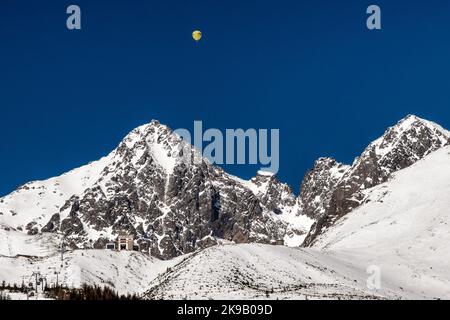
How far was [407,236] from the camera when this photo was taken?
536 ft

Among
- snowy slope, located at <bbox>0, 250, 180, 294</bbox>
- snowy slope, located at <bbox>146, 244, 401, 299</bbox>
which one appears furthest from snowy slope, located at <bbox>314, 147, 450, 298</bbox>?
snowy slope, located at <bbox>0, 250, 180, 294</bbox>

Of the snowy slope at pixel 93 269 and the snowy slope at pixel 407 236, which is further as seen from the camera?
the snowy slope at pixel 93 269

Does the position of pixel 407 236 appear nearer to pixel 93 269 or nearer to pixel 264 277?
pixel 264 277

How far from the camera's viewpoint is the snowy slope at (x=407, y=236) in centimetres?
13750

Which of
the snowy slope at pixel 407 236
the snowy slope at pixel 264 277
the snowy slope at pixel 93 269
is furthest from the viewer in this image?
the snowy slope at pixel 93 269

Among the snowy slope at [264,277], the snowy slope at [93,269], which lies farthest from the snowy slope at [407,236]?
the snowy slope at [93,269]

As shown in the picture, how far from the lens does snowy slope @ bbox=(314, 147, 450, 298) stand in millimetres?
137500

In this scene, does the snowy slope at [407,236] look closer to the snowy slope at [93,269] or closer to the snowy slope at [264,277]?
the snowy slope at [264,277]

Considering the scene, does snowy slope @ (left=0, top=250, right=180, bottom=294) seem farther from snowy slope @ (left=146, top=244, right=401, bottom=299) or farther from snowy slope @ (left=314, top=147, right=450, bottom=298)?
snowy slope @ (left=314, top=147, right=450, bottom=298)

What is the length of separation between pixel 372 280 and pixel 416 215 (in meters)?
55.2

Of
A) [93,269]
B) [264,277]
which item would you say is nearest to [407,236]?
[264,277]

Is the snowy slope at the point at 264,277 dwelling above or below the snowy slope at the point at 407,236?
below

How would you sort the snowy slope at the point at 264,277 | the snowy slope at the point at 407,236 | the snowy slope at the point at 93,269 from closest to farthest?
the snowy slope at the point at 264,277 < the snowy slope at the point at 407,236 < the snowy slope at the point at 93,269

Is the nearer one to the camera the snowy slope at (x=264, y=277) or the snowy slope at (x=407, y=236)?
the snowy slope at (x=264, y=277)
